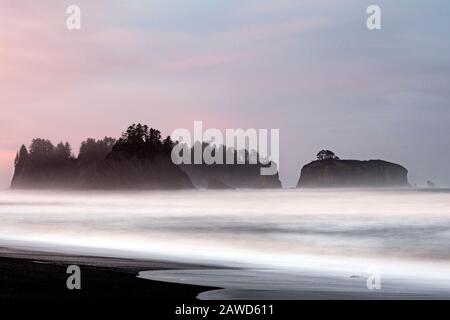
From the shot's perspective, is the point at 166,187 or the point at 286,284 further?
the point at 166,187

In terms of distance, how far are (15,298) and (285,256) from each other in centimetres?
1620

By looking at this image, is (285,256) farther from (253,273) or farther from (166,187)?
(166,187)

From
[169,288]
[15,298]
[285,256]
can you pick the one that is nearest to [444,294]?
[169,288]

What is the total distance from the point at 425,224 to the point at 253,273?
120 ft

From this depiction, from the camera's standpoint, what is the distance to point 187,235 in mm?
36594

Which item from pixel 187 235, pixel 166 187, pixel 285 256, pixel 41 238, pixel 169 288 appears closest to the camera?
pixel 169 288

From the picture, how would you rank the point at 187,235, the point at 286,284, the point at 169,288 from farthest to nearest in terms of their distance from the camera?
the point at 187,235 → the point at 286,284 → the point at 169,288

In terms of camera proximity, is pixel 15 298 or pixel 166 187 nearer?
pixel 15 298
